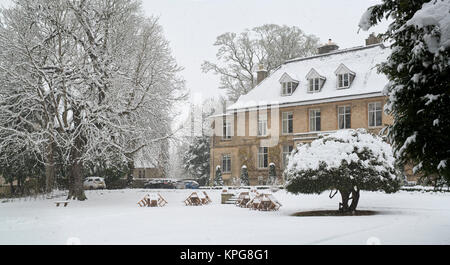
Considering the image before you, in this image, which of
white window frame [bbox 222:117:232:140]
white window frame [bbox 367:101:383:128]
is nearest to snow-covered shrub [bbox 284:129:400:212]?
white window frame [bbox 367:101:383:128]

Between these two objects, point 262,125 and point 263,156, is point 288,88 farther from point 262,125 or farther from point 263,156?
point 263,156

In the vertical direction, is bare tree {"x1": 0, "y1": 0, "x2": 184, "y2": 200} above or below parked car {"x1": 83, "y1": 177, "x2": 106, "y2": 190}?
above

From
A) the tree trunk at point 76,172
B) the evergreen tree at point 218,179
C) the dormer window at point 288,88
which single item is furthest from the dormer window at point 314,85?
the tree trunk at point 76,172

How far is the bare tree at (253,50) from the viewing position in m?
44.4

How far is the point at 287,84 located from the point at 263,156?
6.07 m

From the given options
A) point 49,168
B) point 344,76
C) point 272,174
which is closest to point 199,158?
point 272,174

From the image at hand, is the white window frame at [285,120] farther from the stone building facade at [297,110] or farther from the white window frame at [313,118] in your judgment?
the white window frame at [313,118]

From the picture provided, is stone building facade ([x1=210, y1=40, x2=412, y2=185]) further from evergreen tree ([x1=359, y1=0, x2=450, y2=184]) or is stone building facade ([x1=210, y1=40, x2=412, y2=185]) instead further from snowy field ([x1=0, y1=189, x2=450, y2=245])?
evergreen tree ([x1=359, y1=0, x2=450, y2=184])

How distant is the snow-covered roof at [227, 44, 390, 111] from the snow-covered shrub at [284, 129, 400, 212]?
15.7 meters

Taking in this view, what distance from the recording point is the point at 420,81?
30.0 feet

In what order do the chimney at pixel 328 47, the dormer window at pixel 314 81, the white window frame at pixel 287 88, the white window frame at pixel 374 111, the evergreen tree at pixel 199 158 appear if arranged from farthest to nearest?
the evergreen tree at pixel 199 158 < the chimney at pixel 328 47 < the white window frame at pixel 287 88 < the dormer window at pixel 314 81 < the white window frame at pixel 374 111

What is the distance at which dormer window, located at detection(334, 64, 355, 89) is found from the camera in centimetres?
3472

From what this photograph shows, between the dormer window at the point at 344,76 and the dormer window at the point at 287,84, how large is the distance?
3.59m

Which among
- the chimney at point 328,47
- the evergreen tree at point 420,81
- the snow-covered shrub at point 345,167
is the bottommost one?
the snow-covered shrub at point 345,167
